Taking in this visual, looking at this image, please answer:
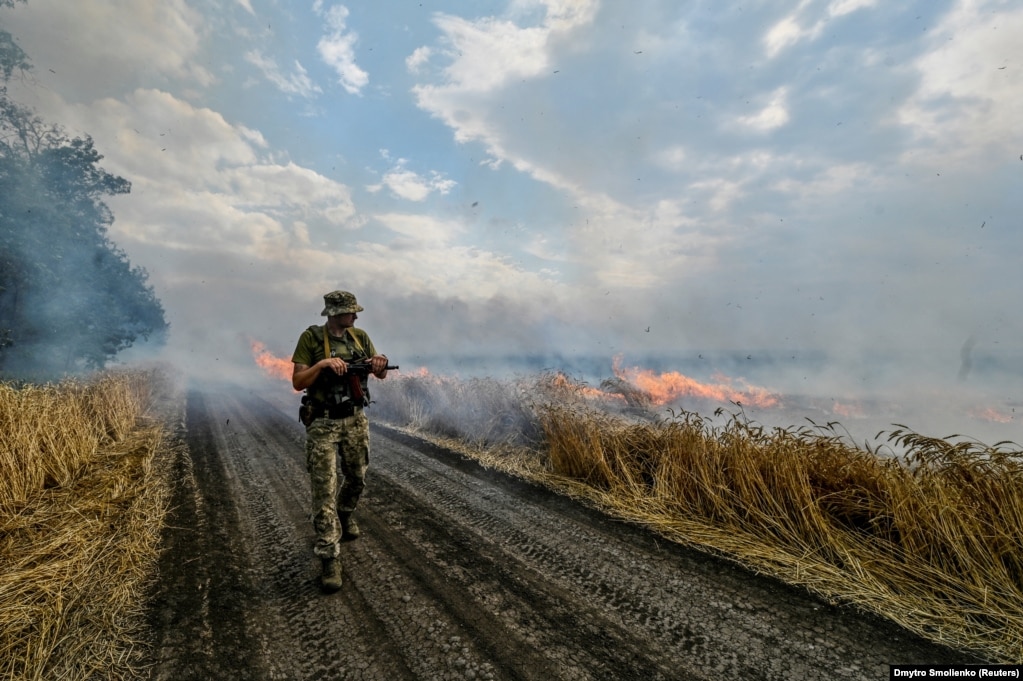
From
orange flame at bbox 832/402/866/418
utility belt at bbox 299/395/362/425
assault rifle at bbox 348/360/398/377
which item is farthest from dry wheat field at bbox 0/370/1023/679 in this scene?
orange flame at bbox 832/402/866/418

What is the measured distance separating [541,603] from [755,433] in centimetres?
384

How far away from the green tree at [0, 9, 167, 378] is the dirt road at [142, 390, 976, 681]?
1443 cm

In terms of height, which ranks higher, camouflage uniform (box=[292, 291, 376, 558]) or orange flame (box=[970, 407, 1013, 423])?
camouflage uniform (box=[292, 291, 376, 558])

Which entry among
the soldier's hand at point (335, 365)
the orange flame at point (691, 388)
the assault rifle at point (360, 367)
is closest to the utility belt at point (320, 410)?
the assault rifle at point (360, 367)

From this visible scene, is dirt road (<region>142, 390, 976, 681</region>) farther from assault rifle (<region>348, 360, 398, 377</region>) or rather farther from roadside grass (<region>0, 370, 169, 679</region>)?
assault rifle (<region>348, 360, 398, 377</region>)

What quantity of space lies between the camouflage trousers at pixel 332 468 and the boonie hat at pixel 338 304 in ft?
3.83

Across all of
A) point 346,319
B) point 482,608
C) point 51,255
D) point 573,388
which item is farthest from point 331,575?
point 51,255

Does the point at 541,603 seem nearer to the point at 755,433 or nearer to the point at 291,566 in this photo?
the point at 291,566

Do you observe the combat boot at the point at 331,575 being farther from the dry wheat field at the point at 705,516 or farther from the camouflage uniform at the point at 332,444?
the dry wheat field at the point at 705,516

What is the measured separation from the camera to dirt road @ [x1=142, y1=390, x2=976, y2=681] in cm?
265

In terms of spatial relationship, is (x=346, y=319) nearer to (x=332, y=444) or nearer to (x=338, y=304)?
(x=338, y=304)

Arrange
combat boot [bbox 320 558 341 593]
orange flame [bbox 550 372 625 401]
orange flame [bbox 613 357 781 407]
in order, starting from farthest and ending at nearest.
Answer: orange flame [bbox 613 357 781 407]
orange flame [bbox 550 372 625 401]
combat boot [bbox 320 558 341 593]

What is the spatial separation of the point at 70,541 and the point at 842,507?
8.38m

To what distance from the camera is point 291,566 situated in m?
3.91
